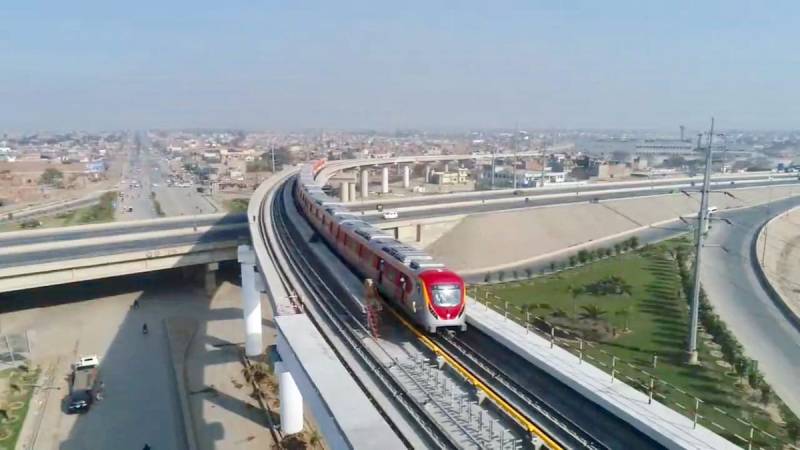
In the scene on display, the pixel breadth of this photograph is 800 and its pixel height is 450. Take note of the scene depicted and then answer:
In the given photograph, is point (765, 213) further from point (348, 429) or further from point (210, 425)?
point (348, 429)

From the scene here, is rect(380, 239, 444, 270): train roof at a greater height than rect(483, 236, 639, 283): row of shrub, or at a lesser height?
greater

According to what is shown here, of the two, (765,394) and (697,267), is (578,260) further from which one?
(765,394)

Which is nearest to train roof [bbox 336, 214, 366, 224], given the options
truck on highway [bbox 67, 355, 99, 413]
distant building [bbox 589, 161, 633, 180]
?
truck on highway [bbox 67, 355, 99, 413]

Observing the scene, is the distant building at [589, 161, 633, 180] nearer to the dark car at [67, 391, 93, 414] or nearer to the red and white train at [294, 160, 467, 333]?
the red and white train at [294, 160, 467, 333]

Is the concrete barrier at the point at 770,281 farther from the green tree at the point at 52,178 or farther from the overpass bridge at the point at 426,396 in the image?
the green tree at the point at 52,178

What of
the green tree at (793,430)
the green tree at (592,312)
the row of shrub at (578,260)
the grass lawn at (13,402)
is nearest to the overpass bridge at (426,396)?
the green tree at (793,430)

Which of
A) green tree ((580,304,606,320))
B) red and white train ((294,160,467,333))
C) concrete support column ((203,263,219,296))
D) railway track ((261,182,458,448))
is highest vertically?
red and white train ((294,160,467,333))

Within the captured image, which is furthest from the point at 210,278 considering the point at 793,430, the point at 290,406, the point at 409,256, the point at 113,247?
the point at 793,430
